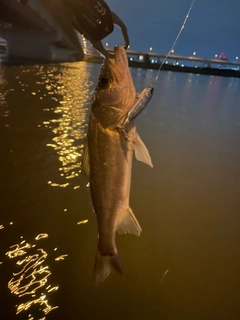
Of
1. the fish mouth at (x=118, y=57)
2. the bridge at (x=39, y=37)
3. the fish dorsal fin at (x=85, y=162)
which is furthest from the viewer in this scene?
the bridge at (x=39, y=37)

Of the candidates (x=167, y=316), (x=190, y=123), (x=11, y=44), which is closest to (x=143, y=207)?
(x=167, y=316)

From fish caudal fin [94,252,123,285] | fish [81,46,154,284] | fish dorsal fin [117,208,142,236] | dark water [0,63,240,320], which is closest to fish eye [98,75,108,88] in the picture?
fish [81,46,154,284]

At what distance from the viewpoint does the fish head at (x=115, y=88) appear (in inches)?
80.0

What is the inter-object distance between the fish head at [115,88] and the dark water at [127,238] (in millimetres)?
2466

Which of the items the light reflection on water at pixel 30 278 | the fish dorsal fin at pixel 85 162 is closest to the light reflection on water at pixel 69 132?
the light reflection on water at pixel 30 278

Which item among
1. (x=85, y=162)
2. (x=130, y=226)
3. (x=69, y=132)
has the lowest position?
(x=69, y=132)

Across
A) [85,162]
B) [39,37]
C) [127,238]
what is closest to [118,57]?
[85,162]

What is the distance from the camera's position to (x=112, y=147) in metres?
2.13

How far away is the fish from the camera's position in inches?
81.0

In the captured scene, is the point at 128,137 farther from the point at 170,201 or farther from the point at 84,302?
the point at 170,201

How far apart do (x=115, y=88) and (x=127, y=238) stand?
3.16m

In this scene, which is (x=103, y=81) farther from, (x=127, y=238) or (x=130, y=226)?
(x=127, y=238)

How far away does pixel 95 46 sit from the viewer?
2461 mm

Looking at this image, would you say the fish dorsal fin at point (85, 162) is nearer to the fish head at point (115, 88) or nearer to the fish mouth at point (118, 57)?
the fish head at point (115, 88)
